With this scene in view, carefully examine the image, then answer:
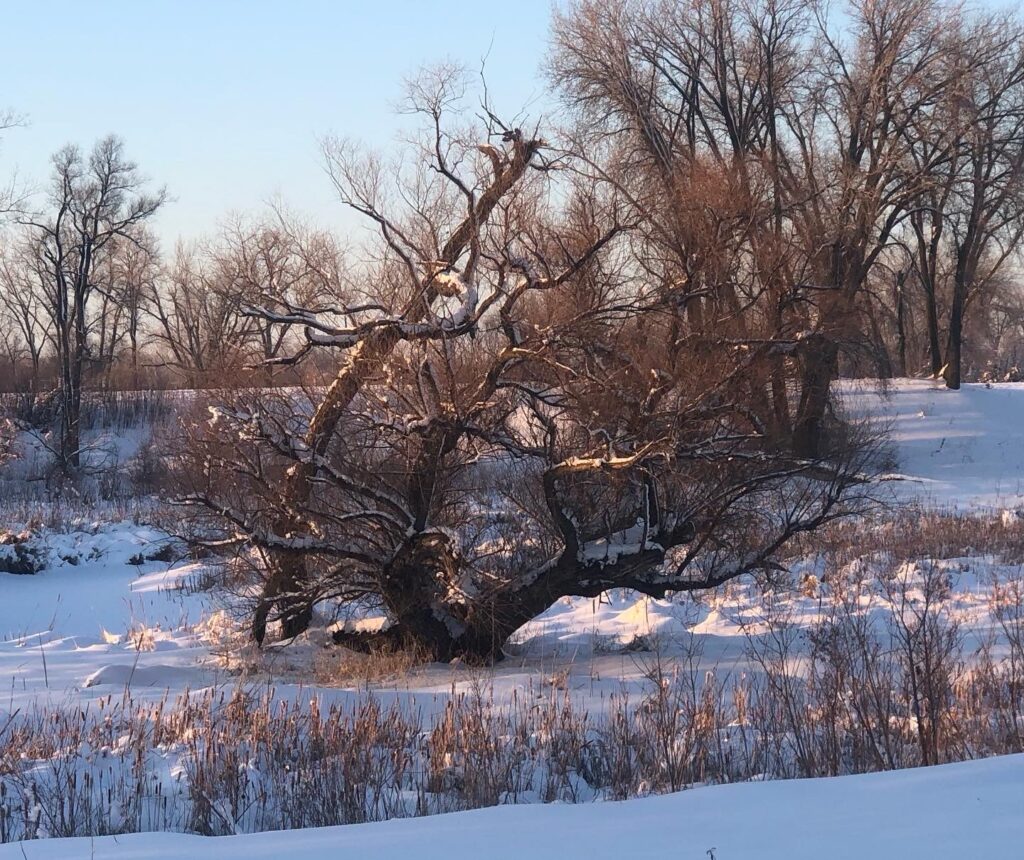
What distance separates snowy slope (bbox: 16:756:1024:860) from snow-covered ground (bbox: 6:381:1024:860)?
12 mm

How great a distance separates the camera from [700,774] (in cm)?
634

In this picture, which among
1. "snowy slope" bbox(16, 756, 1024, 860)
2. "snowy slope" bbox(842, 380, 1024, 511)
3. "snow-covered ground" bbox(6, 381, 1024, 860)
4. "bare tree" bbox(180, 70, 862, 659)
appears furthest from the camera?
"snowy slope" bbox(842, 380, 1024, 511)

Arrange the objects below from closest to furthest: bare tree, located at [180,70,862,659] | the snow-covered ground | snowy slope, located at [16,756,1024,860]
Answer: snowy slope, located at [16,756,1024,860]
the snow-covered ground
bare tree, located at [180,70,862,659]

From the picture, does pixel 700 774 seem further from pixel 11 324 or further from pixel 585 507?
pixel 11 324

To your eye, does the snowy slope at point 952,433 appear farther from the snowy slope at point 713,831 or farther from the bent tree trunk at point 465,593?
the snowy slope at point 713,831

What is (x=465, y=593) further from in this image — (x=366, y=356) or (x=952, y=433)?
(x=952, y=433)

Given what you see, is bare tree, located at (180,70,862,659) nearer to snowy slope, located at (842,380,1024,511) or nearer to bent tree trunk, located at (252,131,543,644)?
bent tree trunk, located at (252,131,543,644)

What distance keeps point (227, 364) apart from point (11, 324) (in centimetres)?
4715

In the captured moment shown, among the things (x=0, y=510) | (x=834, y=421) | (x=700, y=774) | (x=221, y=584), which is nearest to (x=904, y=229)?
(x=834, y=421)

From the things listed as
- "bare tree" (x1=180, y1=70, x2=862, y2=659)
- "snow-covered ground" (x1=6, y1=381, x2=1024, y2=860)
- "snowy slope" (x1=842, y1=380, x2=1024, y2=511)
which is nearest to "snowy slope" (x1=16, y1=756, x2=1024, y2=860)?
"snow-covered ground" (x1=6, y1=381, x2=1024, y2=860)

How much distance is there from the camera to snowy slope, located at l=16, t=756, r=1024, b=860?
4.50 m

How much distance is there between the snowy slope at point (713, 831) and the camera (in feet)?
14.8

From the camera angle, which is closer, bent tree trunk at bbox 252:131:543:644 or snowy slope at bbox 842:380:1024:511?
bent tree trunk at bbox 252:131:543:644

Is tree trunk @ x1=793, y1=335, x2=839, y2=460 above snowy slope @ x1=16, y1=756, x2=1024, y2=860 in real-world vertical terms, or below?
above
